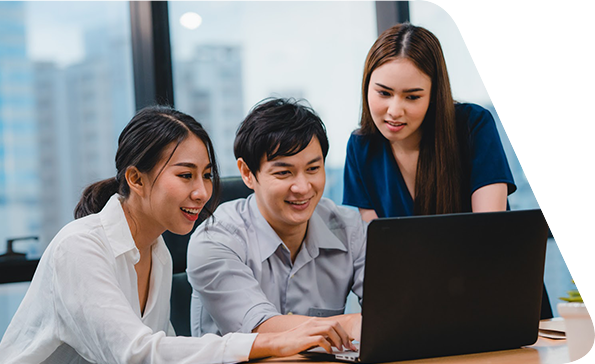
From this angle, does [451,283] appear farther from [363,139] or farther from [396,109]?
[363,139]

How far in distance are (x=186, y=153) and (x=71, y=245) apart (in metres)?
0.32

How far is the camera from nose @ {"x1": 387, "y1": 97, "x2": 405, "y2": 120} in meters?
1.60

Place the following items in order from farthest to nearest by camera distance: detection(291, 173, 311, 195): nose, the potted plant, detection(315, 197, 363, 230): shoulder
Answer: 1. detection(315, 197, 363, 230): shoulder
2. detection(291, 173, 311, 195): nose
3. the potted plant

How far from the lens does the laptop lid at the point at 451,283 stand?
91 centimetres

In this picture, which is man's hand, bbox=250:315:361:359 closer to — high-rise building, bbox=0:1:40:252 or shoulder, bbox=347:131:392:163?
shoulder, bbox=347:131:392:163

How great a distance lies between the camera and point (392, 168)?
1.77 m

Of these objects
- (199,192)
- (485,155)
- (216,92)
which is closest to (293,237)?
(199,192)

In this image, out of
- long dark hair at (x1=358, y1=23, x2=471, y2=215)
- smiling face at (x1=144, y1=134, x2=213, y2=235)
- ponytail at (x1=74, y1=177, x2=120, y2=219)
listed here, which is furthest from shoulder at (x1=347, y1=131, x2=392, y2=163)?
ponytail at (x1=74, y1=177, x2=120, y2=219)

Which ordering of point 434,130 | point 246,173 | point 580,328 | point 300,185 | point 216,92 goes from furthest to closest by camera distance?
point 216,92
point 434,130
point 246,173
point 300,185
point 580,328

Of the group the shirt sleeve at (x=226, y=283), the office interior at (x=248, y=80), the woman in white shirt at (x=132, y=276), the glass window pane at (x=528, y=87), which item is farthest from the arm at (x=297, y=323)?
the glass window pane at (x=528, y=87)

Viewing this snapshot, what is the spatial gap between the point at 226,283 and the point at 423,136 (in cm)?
75

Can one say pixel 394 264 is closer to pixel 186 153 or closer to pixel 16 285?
pixel 186 153

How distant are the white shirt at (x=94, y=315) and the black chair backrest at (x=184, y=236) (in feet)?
1.27

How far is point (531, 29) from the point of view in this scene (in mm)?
2965
